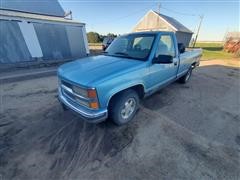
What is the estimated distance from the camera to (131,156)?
2.39m

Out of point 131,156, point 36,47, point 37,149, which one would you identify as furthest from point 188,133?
point 36,47

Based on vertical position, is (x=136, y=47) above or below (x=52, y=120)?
above

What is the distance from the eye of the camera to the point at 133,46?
358 centimetres

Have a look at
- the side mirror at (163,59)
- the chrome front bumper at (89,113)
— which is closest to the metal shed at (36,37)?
the chrome front bumper at (89,113)

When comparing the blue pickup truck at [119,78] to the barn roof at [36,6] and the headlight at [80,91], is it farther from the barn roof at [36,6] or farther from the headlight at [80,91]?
the barn roof at [36,6]

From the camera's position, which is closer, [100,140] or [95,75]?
[95,75]

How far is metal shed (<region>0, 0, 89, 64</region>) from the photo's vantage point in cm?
918

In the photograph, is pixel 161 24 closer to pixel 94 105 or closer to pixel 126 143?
pixel 126 143

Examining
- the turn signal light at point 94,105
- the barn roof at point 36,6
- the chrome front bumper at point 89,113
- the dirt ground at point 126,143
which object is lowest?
the dirt ground at point 126,143

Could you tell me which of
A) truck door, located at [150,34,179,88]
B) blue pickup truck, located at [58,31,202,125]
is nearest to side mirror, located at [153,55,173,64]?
blue pickup truck, located at [58,31,202,125]

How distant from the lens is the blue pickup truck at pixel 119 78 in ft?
7.59

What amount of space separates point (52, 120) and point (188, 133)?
127 inches

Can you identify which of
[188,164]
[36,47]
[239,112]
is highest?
[36,47]

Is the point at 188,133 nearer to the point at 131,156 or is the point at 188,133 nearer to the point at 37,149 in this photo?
the point at 131,156
